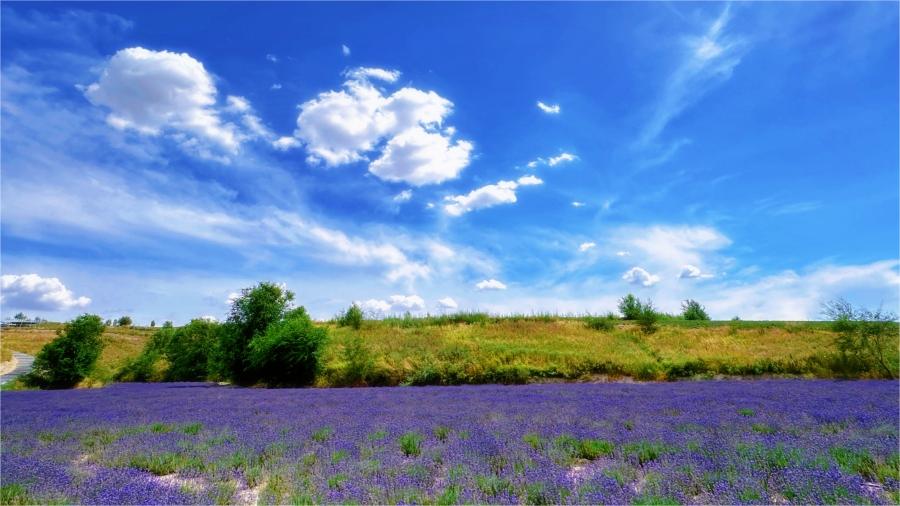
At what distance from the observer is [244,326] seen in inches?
832

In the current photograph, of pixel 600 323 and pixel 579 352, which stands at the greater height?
pixel 600 323

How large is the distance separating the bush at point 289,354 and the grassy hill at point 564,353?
0.92 m

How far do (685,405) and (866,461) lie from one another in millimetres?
4139

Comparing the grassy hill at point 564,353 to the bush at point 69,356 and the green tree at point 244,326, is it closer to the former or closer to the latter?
the bush at point 69,356

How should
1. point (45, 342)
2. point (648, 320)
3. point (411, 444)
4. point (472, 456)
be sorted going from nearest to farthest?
point (472, 456)
point (411, 444)
point (648, 320)
point (45, 342)

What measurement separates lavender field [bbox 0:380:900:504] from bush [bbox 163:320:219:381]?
17.8 metres

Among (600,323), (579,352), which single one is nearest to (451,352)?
(579,352)

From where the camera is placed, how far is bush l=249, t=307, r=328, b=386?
1902cm

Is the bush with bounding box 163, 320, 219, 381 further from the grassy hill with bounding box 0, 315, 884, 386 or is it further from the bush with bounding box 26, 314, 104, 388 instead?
the bush with bounding box 26, 314, 104, 388

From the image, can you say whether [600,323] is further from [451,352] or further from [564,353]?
[451,352]

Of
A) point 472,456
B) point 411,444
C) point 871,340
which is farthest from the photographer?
point 871,340

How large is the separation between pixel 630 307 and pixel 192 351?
29.5m

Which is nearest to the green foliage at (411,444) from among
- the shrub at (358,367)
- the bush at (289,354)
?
the shrub at (358,367)

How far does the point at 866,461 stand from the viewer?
421 cm
